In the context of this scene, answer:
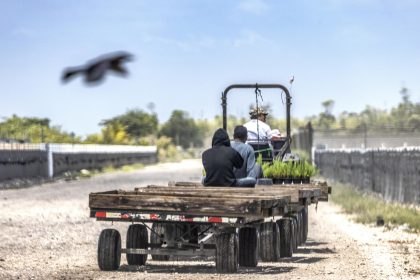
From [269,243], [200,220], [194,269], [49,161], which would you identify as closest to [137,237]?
[194,269]

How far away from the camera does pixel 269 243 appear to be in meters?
13.1

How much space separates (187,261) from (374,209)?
487 inches

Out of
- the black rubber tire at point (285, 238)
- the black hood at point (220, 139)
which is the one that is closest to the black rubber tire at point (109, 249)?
the black hood at point (220, 139)

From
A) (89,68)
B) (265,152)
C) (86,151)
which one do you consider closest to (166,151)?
(86,151)

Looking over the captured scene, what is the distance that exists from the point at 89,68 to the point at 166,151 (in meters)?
111

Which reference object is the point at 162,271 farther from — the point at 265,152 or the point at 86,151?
the point at 86,151

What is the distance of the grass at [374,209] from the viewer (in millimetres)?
21562

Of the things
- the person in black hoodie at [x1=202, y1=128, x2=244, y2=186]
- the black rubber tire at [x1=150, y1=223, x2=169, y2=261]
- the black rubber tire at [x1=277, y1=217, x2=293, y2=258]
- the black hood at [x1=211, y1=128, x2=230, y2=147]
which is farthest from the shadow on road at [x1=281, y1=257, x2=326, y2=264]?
the black hood at [x1=211, y1=128, x2=230, y2=147]

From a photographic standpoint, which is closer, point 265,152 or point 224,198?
point 224,198

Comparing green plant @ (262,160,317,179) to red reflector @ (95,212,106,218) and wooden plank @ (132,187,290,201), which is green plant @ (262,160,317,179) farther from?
red reflector @ (95,212,106,218)

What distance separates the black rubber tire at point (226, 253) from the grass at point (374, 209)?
8638 millimetres

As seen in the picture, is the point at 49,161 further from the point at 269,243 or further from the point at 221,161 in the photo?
the point at 221,161

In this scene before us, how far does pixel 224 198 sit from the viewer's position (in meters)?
11.1

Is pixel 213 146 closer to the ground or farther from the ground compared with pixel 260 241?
farther from the ground
